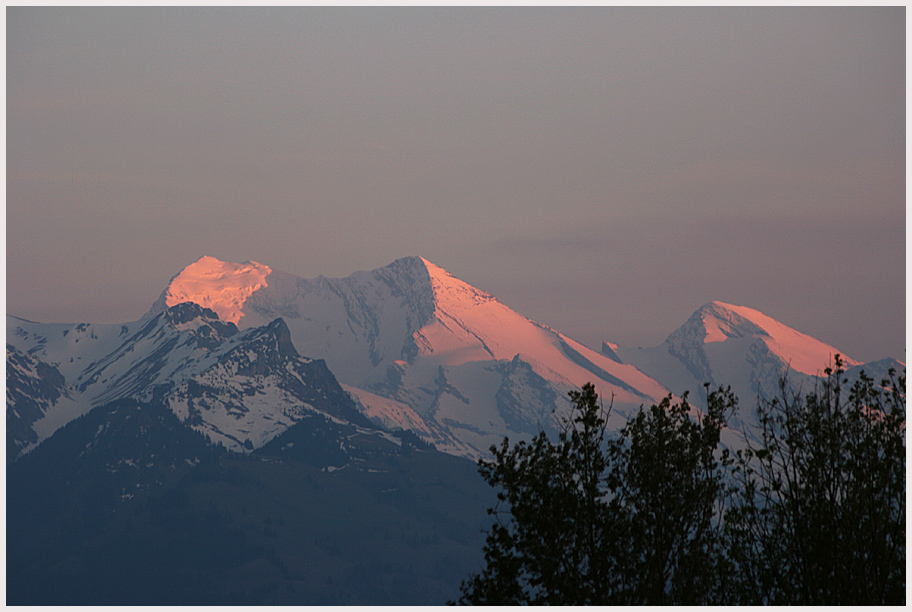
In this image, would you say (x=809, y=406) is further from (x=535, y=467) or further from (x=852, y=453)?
(x=535, y=467)

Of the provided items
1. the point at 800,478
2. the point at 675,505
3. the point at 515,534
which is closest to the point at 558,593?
the point at 515,534

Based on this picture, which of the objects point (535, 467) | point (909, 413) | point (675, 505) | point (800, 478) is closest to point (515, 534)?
point (535, 467)

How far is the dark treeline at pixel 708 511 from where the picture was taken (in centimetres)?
3438

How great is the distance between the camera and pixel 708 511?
36.9m

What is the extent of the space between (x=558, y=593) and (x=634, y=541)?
313 cm

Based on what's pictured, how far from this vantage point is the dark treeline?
113 ft

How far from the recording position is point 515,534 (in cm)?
3812

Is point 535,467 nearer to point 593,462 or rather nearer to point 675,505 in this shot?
point 593,462

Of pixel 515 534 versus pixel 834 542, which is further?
pixel 515 534

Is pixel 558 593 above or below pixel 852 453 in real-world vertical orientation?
below

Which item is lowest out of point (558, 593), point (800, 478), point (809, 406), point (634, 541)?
point (558, 593)

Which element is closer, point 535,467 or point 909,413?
point 909,413

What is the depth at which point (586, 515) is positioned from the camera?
3728 centimetres

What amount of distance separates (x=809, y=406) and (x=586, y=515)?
8190 millimetres
